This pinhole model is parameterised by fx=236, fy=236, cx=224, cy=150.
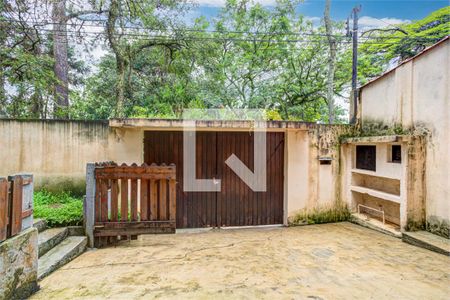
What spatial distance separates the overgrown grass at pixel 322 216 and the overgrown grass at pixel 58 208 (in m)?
4.42

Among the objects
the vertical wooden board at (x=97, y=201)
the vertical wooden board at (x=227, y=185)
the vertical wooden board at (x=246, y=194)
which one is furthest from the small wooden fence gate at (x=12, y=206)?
the vertical wooden board at (x=246, y=194)

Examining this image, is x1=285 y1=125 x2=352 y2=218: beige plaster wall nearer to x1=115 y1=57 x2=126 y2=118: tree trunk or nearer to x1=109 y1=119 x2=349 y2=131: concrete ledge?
x1=109 y1=119 x2=349 y2=131: concrete ledge

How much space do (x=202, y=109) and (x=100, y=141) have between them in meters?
5.43

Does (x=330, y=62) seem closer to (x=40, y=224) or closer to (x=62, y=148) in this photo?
(x=62, y=148)

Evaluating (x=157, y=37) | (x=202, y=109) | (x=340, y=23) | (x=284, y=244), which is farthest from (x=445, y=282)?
(x=340, y=23)

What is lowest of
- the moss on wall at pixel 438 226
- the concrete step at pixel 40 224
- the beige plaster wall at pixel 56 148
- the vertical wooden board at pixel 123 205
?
the moss on wall at pixel 438 226

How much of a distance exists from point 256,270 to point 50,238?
2972 mm

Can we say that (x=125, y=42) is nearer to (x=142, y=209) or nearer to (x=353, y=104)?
(x=142, y=209)

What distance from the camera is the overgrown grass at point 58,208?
154 inches

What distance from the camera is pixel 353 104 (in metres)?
5.94

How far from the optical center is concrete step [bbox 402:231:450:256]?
3658mm

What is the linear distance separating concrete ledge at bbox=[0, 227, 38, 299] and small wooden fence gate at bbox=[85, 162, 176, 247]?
1.29 metres

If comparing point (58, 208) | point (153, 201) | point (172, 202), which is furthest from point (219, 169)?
point (58, 208)

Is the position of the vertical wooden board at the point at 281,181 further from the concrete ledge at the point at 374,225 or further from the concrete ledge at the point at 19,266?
the concrete ledge at the point at 19,266
